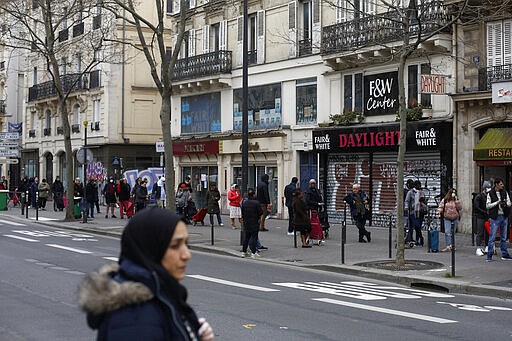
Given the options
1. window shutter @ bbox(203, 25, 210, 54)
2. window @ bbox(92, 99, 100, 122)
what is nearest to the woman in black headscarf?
window shutter @ bbox(203, 25, 210, 54)

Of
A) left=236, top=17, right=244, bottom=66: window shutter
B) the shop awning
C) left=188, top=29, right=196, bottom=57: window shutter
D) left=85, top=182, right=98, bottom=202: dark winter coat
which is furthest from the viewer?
left=188, top=29, right=196, bottom=57: window shutter

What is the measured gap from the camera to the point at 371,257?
60.9 ft

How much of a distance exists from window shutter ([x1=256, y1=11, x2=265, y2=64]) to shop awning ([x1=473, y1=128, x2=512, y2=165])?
12177 millimetres

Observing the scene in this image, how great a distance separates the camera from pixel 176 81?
123 ft

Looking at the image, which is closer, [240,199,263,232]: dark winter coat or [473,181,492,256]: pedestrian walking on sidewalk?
[473,181,492,256]: pedestrian walking on sidewalk

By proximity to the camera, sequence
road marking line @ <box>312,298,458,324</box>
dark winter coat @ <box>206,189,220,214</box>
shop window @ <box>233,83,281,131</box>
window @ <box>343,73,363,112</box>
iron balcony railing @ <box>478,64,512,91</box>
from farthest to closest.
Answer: shop window @ <box>233,83,281,131</box> → window @ <box>343,73,363,112</box> → dark winter coat @ <box>206,189,220,214</box> → iron balcony railing @ <box>478,64,512,91</box> → road marking line @ <box>312,298,458,324</box>

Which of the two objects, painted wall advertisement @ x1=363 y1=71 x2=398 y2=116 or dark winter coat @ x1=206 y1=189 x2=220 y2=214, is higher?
painted wall advertisement @ x1=363 y1=71 x2=398 y2=116

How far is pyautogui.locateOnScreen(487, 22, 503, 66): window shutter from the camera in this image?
23.2m

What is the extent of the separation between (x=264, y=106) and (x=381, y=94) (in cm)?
699

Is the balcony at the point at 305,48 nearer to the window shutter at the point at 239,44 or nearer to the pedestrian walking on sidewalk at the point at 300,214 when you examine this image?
the window shutter at the point at 239,44

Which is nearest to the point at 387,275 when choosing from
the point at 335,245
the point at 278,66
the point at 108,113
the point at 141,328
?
the point at 335,245

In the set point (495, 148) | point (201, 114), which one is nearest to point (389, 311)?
point (495, 148)

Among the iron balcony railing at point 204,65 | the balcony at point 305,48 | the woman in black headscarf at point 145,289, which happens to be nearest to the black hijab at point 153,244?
the woman in black headscarf at point 145,289

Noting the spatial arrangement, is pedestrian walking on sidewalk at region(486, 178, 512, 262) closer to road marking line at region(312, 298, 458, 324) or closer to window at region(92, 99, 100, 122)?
road marking line at region(312, 298, 458, 324)
